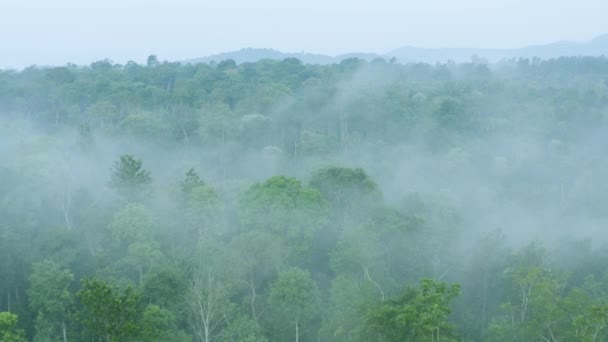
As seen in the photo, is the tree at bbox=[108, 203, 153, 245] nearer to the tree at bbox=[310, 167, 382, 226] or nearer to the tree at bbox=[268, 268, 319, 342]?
the tree at bbox=[268, 268, 319, 342]

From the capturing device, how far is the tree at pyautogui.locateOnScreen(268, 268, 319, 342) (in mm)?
21328

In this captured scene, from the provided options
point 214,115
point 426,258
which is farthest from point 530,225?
point 214,115

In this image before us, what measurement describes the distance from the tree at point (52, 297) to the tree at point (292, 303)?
751cm

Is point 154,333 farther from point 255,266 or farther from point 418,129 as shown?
point 418,129

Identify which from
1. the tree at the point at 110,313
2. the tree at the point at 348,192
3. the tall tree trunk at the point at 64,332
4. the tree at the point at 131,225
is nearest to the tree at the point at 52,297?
the tall tree trunk at the point at 64,332

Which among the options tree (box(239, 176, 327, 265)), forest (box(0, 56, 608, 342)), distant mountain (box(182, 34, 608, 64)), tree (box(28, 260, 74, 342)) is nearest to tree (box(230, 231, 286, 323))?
forest (box(0, 56, 608, 342))

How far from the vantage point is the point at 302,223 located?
26047 mm

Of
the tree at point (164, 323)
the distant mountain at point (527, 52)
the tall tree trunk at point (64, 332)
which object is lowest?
the tall tree trunk at point (64, 332)

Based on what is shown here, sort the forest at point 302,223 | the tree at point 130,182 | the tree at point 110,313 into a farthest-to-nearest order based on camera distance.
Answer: the tree at point 130,182, the forest at point 302,223, the tree at point 110,313

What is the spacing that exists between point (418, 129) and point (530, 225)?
19.5 metres

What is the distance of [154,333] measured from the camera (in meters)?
15.7

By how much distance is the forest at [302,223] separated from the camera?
19.4m

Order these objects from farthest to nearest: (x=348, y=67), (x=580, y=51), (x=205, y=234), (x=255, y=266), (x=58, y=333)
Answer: (x=580, y=51)
(x=348, y=67)
(x=205, y=234)
(x=255, y=266)
(x=58, y=333)

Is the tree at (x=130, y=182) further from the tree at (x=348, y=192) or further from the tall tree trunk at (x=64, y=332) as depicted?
the tree at (x=348, y=192)
